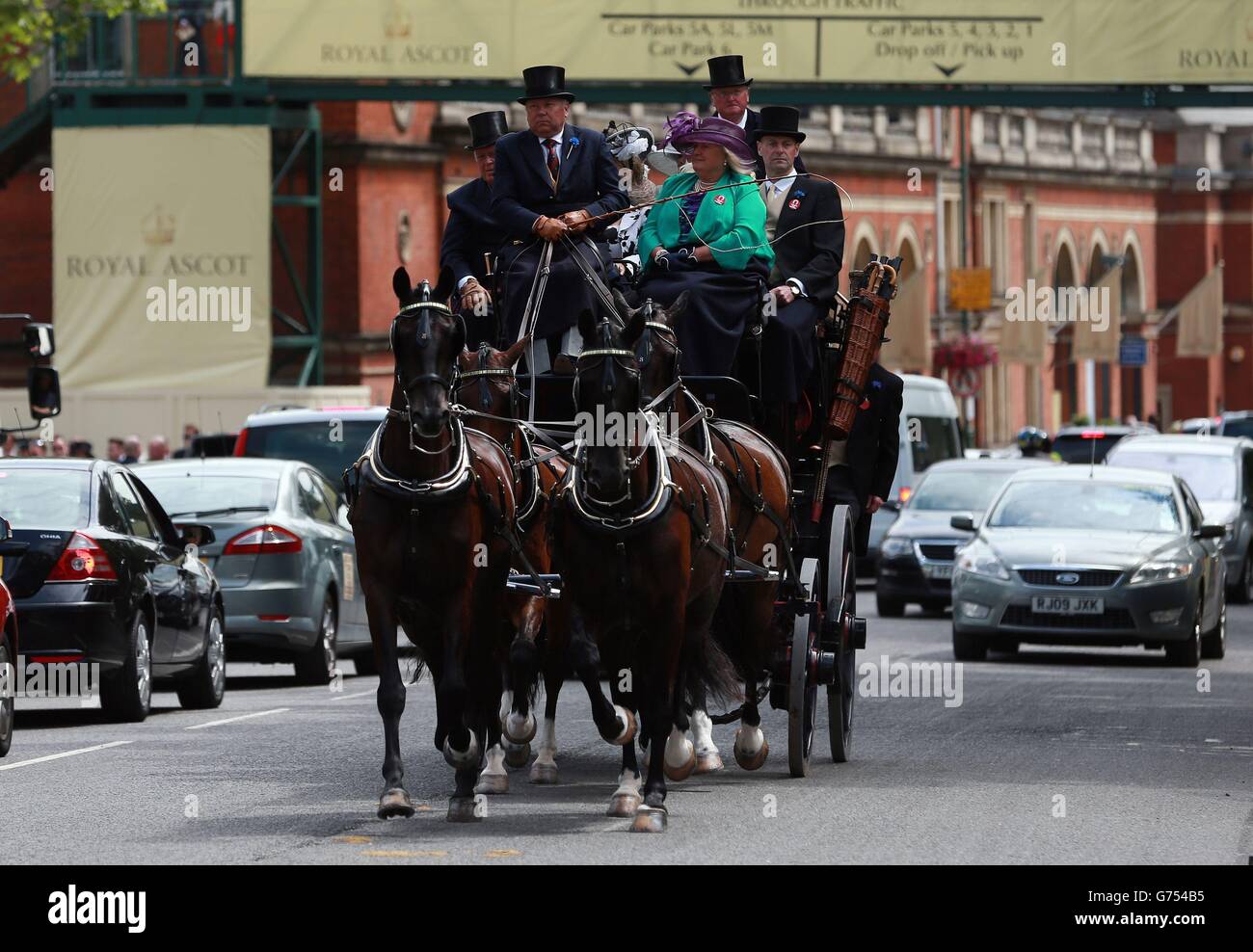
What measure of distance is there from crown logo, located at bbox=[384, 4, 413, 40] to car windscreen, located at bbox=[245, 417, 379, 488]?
13.3 m

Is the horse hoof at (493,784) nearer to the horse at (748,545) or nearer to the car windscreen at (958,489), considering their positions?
the horse at (748,545)

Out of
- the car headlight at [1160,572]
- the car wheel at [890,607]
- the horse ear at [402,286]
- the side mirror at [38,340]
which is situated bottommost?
the car wheel at [890,607]

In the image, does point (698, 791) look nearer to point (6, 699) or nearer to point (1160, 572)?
point (6, 699)

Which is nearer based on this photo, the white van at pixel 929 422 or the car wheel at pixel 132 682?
the car wheel at pixel 132 682

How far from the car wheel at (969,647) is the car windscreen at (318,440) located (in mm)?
5900

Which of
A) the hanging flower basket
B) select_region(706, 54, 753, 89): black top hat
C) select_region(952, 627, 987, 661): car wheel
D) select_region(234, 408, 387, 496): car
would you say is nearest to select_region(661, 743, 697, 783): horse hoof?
select_region(706, 54, 753, 89): black top hat

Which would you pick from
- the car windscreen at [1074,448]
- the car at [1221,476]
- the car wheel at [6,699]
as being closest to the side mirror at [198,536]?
the car wheel at [6,699]

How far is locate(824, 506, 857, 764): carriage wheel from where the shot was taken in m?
14.0

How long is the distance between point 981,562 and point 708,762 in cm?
926

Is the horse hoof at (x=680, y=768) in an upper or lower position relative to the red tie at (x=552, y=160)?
lower

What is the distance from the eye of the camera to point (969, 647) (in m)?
23.0

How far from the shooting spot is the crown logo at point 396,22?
37594 mm

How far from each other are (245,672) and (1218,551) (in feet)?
27.7
